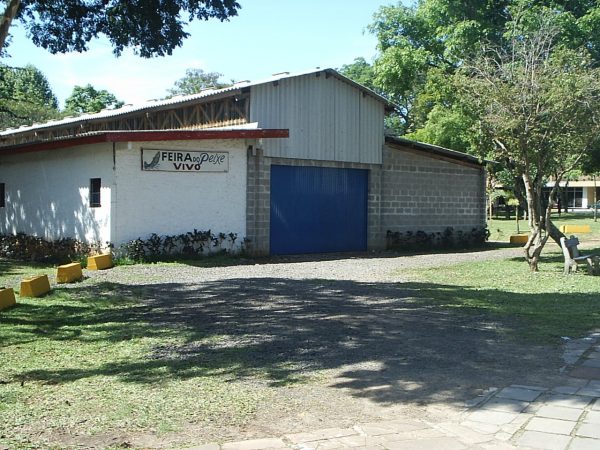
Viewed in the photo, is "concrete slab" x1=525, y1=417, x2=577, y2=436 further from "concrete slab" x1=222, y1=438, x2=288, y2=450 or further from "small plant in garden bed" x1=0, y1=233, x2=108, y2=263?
"small plant in garden bed" x1=0, y1=233, x2=108, y2=263

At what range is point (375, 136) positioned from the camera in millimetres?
19953

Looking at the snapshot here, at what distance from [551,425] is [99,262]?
1104 centimetres

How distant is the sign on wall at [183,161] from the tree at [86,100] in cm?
3747

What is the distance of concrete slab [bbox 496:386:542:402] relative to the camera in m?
5.11

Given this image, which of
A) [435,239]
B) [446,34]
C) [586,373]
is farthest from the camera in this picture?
[446,34]

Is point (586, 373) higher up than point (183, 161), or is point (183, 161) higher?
point (183, 161)

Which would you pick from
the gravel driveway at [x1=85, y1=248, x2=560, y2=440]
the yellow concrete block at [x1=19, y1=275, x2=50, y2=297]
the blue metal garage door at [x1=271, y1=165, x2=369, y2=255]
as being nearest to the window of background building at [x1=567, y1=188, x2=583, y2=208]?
the blue metal garage door at [x1=271, y1=165, x2=369, y2=255]

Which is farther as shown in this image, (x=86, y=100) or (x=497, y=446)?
(x=86, y=100)

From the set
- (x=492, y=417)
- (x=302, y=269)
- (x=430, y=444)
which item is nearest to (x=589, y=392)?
(x=492, y=417)

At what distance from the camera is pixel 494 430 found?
449 centimetres

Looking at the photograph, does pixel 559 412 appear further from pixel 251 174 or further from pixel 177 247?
pixel 251 174

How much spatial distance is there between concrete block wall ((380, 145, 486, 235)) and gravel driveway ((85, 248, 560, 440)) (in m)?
8.76

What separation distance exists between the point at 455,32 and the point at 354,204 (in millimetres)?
11751

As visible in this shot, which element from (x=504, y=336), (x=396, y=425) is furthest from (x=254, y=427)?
(x=504, y=336)
